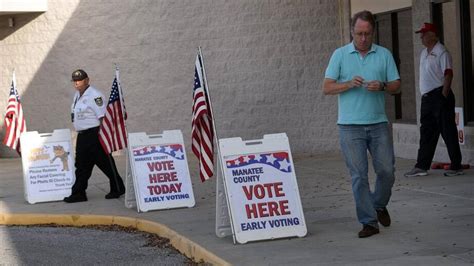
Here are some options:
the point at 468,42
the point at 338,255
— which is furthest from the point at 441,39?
the point at 338,255

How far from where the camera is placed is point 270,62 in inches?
773

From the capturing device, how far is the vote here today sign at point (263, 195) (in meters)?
9.33

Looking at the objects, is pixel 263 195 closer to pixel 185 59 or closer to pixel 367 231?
pixel 367 231

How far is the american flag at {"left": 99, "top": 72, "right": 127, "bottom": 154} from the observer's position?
13.2 m

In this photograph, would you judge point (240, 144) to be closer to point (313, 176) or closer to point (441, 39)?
point (313, 176)

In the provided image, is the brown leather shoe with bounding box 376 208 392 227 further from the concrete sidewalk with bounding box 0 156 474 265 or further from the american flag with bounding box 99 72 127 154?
the american flag with bounding box 99 72 127 154

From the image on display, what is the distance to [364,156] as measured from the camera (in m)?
9.03

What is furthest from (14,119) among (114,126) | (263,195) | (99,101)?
(263,195)

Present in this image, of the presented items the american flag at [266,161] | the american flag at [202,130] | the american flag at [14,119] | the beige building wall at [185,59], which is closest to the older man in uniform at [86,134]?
the american flag at [14,119]

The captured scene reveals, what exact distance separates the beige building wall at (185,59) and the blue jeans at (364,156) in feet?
33.4

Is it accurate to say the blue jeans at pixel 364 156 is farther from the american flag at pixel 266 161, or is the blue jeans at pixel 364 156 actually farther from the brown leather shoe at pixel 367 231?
the american flag at pixel 266 161

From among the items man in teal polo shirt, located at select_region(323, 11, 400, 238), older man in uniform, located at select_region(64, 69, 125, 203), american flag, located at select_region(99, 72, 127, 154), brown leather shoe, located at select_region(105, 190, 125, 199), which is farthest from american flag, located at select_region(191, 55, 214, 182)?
brown leather shoe, located at select_region(105, 190, 125, 199)

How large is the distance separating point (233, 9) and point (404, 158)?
501cm

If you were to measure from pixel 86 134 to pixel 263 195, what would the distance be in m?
4.71
